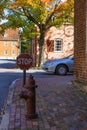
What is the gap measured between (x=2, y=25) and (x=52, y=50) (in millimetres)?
6560

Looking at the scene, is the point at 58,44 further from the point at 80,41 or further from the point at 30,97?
the point at 30,97

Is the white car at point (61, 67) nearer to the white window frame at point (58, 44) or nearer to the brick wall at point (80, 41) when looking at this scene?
the brick wall at point (80, 41)

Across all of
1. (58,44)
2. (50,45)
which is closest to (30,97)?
(50,45)

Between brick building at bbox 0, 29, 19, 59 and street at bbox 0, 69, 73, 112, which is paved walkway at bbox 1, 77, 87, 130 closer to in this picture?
street at bbox 0, 69, 73, 112

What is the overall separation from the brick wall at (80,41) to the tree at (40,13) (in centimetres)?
1863

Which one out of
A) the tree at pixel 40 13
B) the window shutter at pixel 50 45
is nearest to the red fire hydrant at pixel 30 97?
the tree at pixel 40 13

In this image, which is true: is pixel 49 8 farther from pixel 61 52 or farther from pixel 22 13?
pixel 61 52

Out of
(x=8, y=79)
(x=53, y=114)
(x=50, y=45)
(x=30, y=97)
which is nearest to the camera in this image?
(x=30, y=97)

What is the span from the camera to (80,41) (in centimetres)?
1459

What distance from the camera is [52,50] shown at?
4088 centimetres

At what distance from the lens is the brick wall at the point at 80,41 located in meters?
13.8

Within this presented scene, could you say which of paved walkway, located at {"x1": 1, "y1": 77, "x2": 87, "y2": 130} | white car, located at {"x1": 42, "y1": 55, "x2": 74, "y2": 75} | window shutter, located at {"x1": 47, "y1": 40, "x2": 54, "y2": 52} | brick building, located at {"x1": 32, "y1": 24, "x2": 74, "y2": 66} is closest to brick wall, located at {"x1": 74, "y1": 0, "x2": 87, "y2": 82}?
paved walkway, located at {"x1": 1, "y1": 77, "x2": 87, "y2": 130}

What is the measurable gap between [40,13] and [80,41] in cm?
2064

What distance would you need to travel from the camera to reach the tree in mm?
33938
